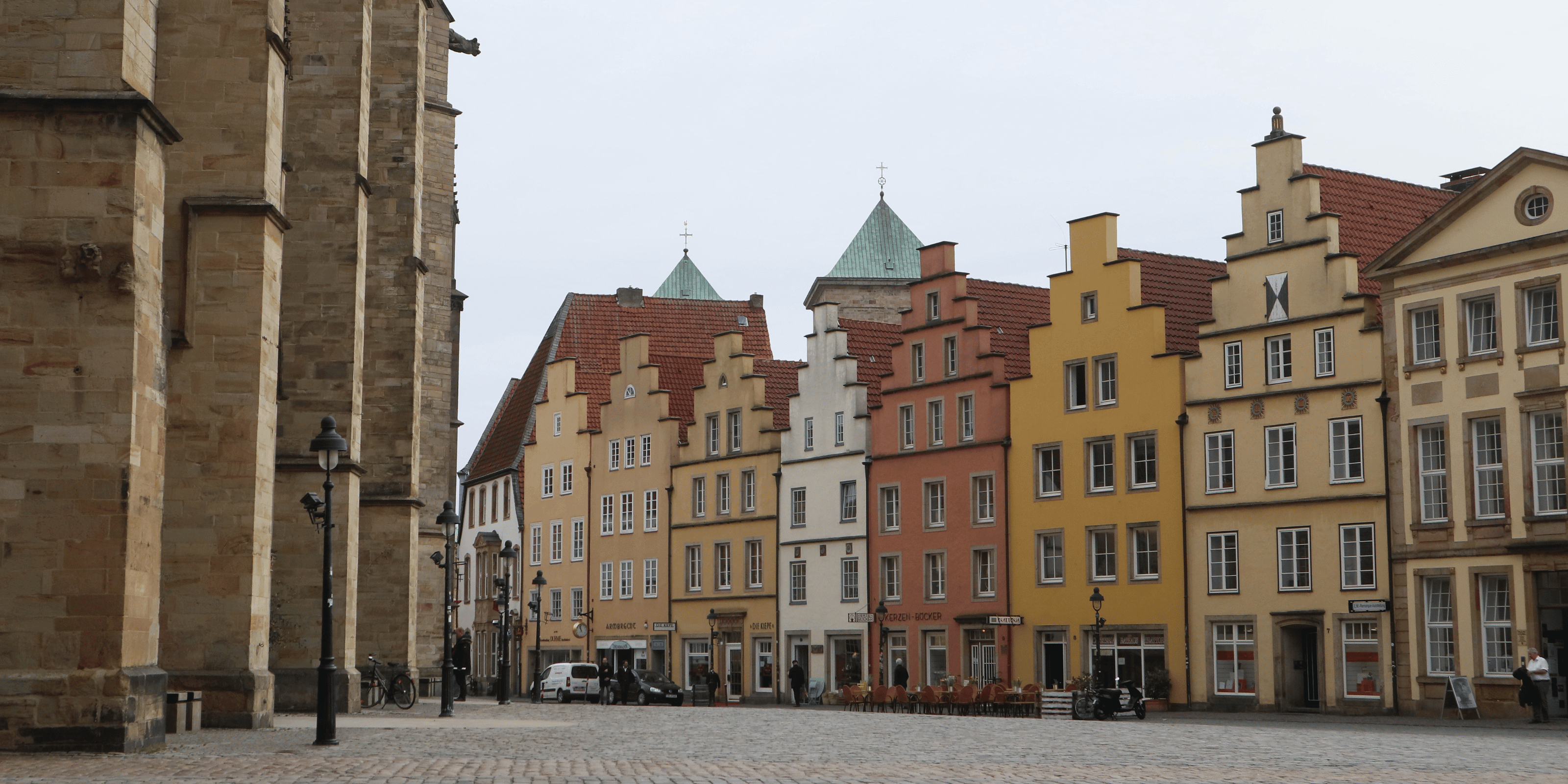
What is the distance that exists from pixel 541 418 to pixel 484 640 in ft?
33.3

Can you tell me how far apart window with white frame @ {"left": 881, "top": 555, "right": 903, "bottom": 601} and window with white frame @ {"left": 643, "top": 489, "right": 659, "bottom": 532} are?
42.8 feet

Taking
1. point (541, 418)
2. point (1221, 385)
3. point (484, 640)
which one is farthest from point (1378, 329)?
point (484, 640)

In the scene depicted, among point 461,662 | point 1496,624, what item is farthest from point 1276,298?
point 461,662

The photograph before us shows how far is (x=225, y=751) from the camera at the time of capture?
18.8 meters

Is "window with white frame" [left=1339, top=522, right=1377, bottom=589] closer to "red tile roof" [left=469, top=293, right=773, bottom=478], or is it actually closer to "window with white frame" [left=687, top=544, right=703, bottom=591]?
"window with white frame" [left=687, top=544, right=703, bottom=591]

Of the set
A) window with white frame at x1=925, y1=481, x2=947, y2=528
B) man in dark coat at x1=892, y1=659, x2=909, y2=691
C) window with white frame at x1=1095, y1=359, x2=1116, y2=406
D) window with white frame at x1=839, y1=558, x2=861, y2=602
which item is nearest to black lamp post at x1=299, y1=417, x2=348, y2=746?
window with white frame at x1=1095, y1=359, x2=1116, y2=406

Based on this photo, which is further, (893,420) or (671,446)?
(671,446)

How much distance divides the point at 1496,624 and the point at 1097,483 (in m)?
12.2

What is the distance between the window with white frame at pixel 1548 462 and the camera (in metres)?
37.2

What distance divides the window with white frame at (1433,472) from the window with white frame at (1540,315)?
2.72 m

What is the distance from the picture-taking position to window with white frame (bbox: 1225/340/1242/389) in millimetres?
44188

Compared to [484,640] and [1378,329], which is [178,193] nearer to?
[1378,329]

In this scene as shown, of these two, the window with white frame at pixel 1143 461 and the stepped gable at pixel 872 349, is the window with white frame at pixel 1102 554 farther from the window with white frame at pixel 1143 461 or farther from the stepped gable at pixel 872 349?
the stepped gable at pixel 872 349

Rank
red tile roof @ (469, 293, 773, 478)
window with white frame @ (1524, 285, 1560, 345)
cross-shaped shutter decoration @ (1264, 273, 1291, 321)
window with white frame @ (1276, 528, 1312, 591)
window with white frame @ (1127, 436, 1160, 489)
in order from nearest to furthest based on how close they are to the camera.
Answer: window with white frame @ (1524, 285, 1560, 345) → window with white frame @ (1276, 528, 1312, 591) → cross-shaped shutter decoration @ (1264, 273, 1291, 321) → window with white frame @ (1127, 436, 1160, 489) → red tile roof @ (469, 293, 773, 478)
